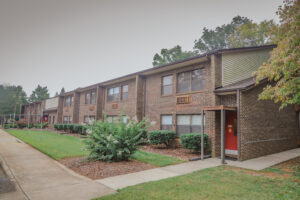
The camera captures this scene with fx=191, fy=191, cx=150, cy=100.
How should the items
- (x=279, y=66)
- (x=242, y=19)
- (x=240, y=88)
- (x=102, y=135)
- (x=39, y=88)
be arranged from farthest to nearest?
1. (x=39, y=88)
2. (x=242, y=19)
3. (x=240, y=88)
4. (x=102, y=135)
5. (x=279, y=66)

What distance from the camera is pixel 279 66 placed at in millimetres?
6914

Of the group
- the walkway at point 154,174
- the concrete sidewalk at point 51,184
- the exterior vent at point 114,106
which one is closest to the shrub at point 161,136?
the walkway at point 154,174

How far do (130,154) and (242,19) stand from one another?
33699mm

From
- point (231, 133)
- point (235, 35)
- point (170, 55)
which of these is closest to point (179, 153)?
point (231, 133)

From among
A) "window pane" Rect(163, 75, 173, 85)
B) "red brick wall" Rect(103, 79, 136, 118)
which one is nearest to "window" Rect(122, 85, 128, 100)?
"red brick wall" Rect(103, 79, 136, 118)

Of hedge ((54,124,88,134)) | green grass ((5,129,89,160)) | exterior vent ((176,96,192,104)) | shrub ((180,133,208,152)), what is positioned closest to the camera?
green grass ((5,129,89,160))

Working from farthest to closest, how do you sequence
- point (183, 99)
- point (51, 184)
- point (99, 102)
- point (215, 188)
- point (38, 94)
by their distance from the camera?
point (38, 94) → point (99, 102) → point (183, 99) → point (51, 184) → point (215, 188)

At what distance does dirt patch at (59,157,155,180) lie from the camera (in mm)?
6355

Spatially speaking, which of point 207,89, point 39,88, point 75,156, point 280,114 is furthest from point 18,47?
point 39,88

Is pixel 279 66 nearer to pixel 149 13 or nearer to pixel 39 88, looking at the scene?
pixel 149 13

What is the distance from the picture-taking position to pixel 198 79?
11.9 metres

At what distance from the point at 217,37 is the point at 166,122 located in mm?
26952

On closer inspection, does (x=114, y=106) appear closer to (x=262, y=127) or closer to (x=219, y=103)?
(x=219, y=103)

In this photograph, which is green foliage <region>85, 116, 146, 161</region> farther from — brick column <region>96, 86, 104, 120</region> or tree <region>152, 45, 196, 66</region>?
tree <region>152, 45, 196, 66</region>
